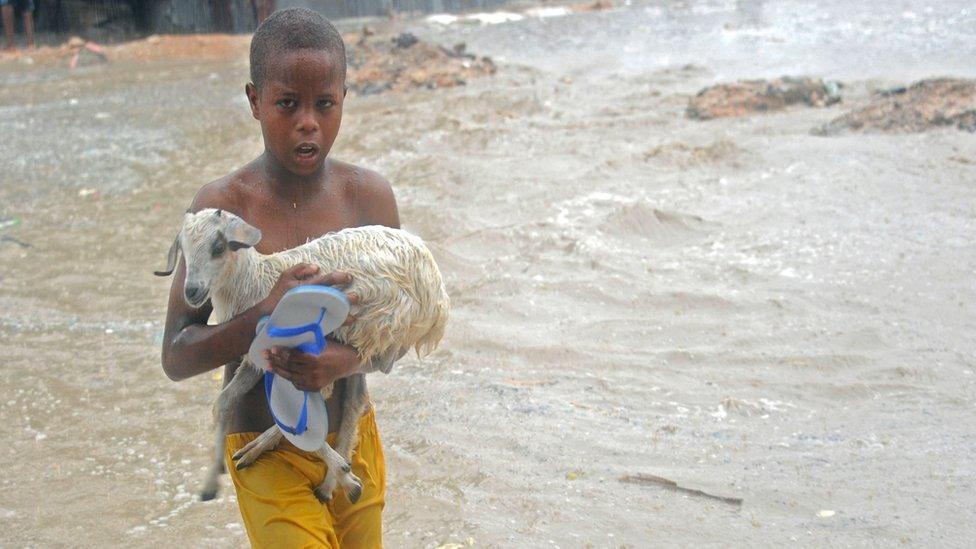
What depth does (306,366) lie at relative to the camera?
2.27m

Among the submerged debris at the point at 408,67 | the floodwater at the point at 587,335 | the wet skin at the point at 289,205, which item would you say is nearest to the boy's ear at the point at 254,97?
the wet skin at the point at 289,205

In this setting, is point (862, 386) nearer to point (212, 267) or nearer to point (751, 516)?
point (751, 516)

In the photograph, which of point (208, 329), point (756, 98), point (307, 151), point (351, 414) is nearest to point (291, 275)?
point (208, 329)

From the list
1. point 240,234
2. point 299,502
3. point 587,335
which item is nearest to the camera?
point 240,234

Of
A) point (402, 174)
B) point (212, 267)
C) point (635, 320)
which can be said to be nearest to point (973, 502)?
point (635, 320)

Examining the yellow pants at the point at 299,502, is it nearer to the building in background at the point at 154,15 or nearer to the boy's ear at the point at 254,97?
the boy's ear at the point at 254,97

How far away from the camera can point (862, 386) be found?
16.2 feet

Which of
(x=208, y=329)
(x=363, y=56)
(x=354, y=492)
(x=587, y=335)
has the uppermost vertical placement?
(x=208, y=329)

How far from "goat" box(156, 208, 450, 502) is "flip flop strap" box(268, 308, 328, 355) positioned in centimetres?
20

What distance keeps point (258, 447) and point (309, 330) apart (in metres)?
0.43

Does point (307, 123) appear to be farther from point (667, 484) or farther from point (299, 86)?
point (667, 484)

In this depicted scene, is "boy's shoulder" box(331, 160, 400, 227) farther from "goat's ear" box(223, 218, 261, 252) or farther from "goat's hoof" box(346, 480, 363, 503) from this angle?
"goat's hoof" box(346, 480, 363, 503)

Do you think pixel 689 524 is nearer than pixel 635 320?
Yes

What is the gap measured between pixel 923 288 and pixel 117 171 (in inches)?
277
